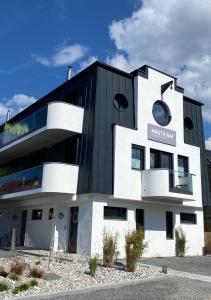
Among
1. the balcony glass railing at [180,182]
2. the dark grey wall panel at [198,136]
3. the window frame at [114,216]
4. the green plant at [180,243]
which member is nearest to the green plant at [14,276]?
the window frame at [114,216]

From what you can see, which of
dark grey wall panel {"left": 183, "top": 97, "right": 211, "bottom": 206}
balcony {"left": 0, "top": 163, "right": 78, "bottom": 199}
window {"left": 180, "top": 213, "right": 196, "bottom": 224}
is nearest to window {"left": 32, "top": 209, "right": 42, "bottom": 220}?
balcony {"left": 0, "top": 163, "right": 78, "bottom": 199}

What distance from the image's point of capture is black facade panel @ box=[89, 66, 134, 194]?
17.2 metres

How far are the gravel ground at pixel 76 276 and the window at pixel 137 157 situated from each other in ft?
20.6

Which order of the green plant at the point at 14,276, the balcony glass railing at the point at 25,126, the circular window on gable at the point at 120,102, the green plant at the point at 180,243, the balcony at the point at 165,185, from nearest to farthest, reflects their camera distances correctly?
the green plant at the point at 14,276 < the balcony at the point at 165,185 < the balcony glass railing at the point at 25,126 < the circular window on gable at the point at 120,102 < the green plant at the point at 180,243

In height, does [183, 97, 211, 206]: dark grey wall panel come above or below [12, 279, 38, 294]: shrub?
above

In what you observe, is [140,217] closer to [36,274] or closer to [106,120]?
[106,120]

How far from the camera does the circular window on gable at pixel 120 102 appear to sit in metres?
19.3

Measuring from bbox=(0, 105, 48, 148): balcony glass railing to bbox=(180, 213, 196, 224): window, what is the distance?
32.3 feet

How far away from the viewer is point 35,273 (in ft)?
33.6

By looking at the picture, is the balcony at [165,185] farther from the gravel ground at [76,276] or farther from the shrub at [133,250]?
the shrub at [133,250]

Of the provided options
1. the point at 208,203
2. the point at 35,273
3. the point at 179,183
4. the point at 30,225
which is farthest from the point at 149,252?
the point at 35,273

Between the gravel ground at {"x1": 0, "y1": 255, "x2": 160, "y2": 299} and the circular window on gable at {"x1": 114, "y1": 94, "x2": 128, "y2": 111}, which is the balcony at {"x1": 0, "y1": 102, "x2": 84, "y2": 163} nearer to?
the circular window on gable at {"x1": 114, "y1": 94, "x2": 128, "y2": 111}

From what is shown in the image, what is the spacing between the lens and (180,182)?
19.4 m

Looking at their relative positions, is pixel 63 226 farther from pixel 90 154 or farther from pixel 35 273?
pixel 35 273
